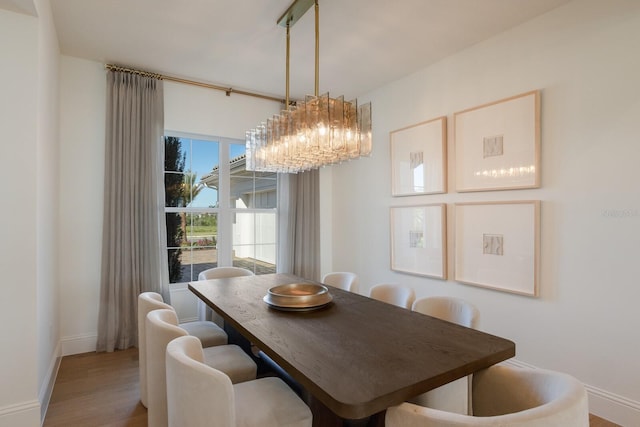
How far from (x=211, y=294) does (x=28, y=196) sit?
1327 millimetres

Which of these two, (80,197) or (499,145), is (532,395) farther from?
(80,197)

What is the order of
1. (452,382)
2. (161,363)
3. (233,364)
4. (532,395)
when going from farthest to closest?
(233,364) < (161,363) < (452,382) < (532,395)

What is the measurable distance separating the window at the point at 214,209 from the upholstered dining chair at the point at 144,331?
1.50 metres

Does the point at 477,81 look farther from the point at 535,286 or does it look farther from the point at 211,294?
the point at 211,294

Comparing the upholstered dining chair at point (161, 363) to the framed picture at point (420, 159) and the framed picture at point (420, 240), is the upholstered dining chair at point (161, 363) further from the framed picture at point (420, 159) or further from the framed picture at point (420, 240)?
the framed picture at point (420, 159)

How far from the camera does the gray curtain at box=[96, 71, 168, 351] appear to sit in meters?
3.34

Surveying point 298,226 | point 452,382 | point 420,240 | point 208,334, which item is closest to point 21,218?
point 208,334

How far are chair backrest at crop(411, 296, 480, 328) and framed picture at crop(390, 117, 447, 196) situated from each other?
141 centimetres

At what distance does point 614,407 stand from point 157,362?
2921 millimetres

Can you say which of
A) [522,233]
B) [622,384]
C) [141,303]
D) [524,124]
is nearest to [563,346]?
[622,384]

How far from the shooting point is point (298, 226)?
15.0 ft

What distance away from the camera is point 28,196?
2119 millimetres

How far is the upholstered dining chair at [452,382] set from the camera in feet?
4.71

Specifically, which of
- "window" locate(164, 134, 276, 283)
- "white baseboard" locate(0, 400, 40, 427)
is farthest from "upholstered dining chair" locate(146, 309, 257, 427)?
"window" locate(164, 134, 276, 283)
